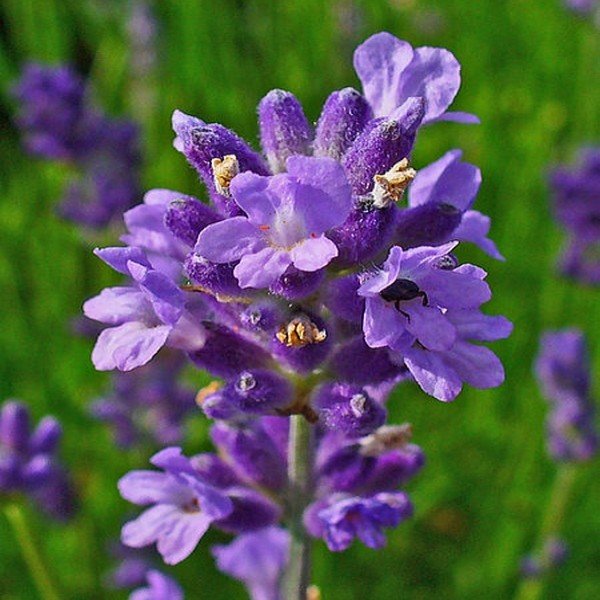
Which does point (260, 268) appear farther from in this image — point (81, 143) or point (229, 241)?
point (81, 143)

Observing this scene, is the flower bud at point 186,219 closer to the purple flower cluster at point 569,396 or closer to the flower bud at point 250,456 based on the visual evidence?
the flower bud at point 250,456

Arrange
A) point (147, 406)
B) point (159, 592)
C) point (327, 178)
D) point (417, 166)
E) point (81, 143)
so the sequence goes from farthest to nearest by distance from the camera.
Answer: point (417, 166) → point (81, 143) → point (147, 406) → point (159, 592) → point (327, 178)

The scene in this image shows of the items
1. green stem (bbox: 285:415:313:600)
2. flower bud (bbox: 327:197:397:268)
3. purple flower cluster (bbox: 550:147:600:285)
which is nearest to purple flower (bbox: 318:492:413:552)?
green stem (bbox: 285:415:313:600)

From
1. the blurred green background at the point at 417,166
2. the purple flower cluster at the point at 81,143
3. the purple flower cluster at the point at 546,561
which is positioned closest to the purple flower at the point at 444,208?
the purple flower cluster at the point at 546,561

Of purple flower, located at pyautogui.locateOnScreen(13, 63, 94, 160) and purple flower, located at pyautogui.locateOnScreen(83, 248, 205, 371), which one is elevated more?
purple flower, located at pyautogui.locateOnScreen(83, 248, 205, 371)

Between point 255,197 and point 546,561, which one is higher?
point 255,197

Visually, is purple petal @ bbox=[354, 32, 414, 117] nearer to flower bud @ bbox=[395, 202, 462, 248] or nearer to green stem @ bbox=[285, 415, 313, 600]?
flower bud @ bbox=[395, 202, 462, 248]

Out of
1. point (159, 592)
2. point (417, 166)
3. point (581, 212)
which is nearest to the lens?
point (159, 592)

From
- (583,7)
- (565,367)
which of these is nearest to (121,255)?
(565,367)
